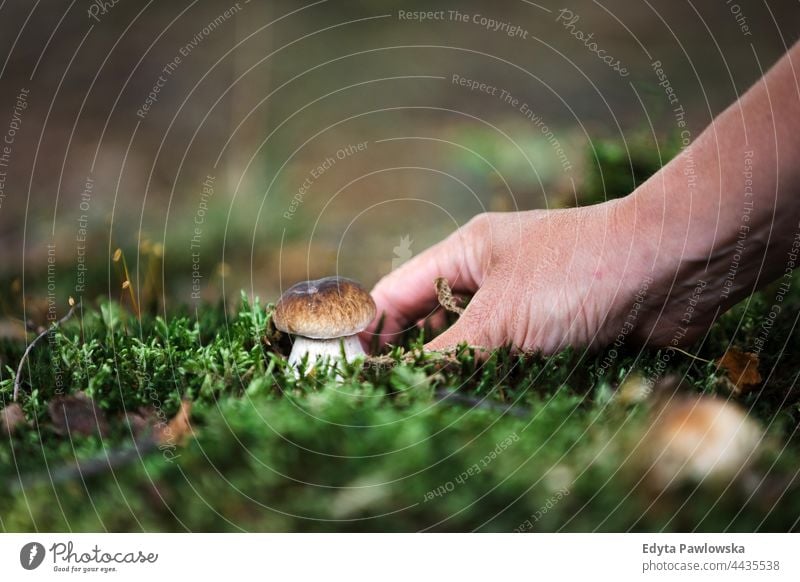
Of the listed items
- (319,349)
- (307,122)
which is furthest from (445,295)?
(307,122)

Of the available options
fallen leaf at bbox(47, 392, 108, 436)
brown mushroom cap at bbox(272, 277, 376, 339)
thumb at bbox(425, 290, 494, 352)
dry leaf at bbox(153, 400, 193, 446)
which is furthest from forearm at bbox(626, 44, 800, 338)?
fallen leaf at bbox(47, 392, 108, 436)

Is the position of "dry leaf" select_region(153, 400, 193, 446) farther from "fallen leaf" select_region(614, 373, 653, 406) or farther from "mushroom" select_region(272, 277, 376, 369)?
"fallen leaf" select_region(614, 373, 653, 406)

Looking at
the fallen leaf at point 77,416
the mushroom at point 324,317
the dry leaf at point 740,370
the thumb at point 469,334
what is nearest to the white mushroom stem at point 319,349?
the mushroom at point 324,317

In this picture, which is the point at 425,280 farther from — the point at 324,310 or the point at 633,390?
the point at 633,390

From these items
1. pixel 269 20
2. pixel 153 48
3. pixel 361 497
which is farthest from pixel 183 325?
pixel 153 48

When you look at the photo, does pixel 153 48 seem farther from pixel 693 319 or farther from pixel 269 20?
pixel 693 319
